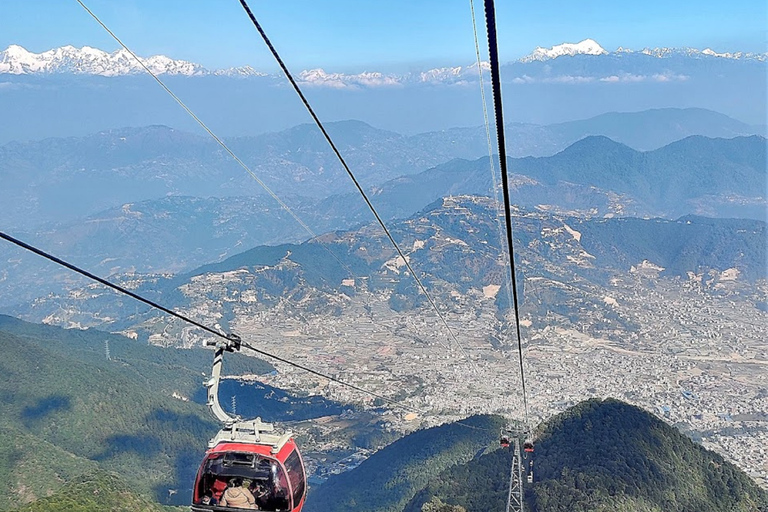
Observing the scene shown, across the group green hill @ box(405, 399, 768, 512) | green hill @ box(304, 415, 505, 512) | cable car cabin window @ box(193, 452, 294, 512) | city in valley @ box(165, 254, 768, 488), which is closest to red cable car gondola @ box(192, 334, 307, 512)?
cable car cabin window @ box(193, 452, 294, 512)

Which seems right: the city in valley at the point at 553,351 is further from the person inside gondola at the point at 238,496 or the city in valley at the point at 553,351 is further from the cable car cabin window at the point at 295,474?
the person inside gondola at the point at 238,496

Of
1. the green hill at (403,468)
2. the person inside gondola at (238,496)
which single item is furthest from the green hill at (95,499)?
the person inside gondola at (238,496)

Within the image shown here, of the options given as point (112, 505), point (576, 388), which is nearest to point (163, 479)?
point (112, 505)

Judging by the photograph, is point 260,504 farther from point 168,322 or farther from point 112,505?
point 168,322

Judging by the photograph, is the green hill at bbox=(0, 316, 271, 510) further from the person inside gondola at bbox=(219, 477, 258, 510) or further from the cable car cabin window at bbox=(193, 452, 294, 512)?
the person inside gondola at bbox=(219, 477, 258, 510)

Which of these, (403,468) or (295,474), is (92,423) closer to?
(403,468)
